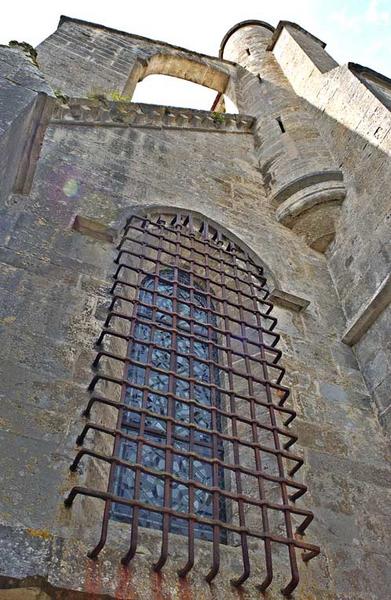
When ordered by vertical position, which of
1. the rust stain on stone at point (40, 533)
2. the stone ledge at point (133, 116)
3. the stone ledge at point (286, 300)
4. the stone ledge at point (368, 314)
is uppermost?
the stone ledge at point (133, 116)

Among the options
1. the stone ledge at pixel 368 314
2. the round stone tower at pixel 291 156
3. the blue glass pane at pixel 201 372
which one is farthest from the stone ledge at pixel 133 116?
the stone ledge at pixel 368 314

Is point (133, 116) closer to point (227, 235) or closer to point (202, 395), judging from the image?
point (227, 235)

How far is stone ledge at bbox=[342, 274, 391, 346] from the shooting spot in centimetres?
412

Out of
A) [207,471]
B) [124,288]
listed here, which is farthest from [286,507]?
[124,288]

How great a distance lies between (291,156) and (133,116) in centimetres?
192

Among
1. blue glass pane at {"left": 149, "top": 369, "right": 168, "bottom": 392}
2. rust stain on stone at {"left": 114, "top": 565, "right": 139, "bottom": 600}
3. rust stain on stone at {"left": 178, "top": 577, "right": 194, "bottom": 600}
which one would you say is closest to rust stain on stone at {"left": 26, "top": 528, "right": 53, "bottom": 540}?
rust stain on stone at {"left": 114, "top": 565, "right": 139, "bottom": 600}

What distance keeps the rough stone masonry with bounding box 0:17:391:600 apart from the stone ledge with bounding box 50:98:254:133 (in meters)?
0.02

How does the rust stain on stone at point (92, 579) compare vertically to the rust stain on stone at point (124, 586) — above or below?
below

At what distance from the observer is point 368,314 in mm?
4215

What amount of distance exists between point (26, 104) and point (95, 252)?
1.46 m

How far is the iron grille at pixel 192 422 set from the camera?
242 centimetres

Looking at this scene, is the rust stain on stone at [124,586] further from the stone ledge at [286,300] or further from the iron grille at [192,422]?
the stone ledge at [286,300]

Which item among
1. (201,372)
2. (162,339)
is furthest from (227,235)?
(201,372)

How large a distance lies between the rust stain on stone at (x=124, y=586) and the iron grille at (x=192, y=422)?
43 millimetres
